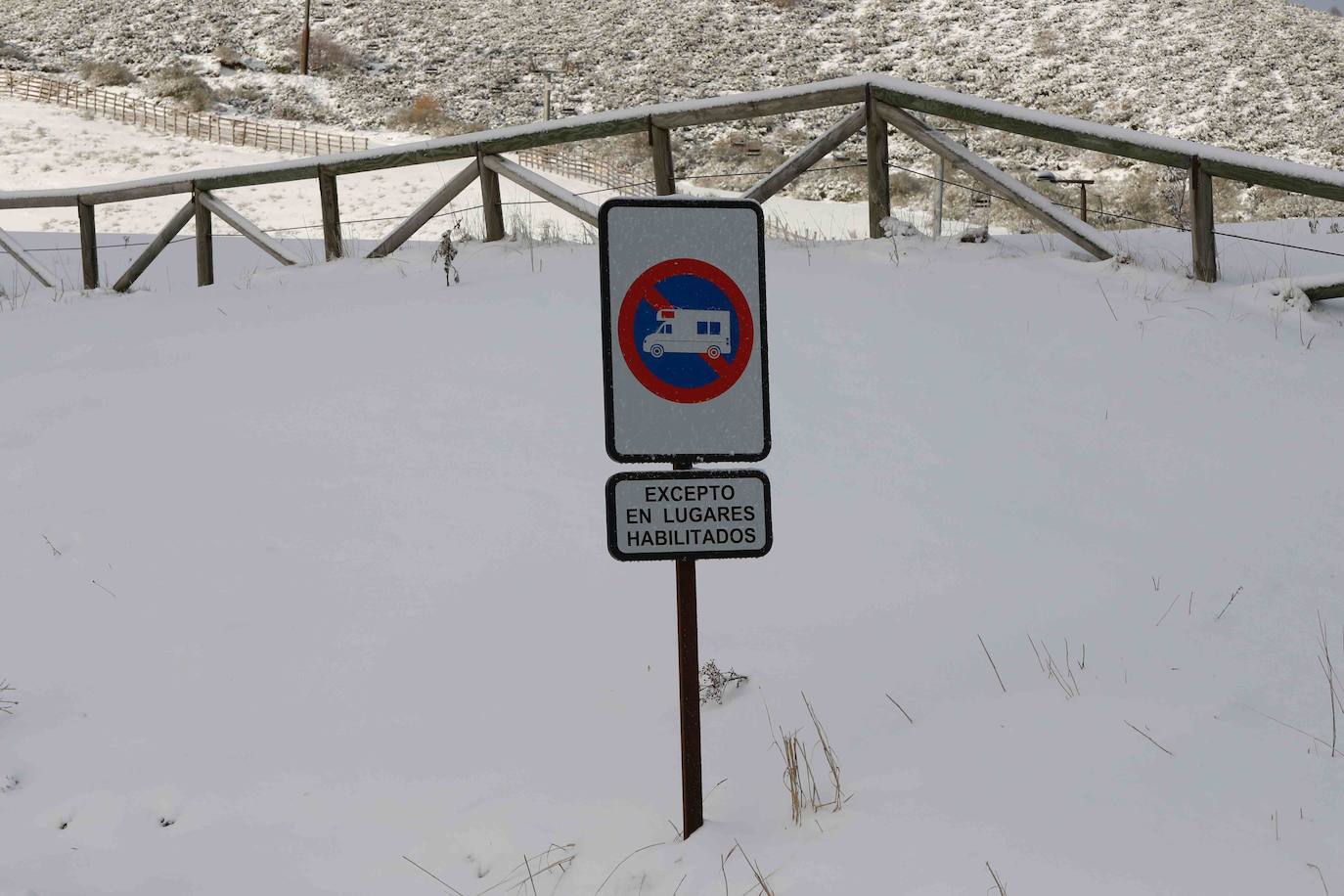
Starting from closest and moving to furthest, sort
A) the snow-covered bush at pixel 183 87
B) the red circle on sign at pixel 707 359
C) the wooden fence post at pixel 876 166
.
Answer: the red circle on sign at pixel 707 359 → the wooden fence post at pixel 876 166 → the snow-covered bush at pixel 183 87

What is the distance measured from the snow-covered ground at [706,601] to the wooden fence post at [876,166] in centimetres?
43

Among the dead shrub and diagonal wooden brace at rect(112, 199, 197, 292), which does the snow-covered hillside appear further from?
diagonal wooden brace at rect(112, 199, 197, 292)

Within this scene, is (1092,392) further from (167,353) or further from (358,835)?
(167,353)

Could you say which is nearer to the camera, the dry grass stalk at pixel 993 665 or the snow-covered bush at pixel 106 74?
the dry grass stalk at pixel 993 665

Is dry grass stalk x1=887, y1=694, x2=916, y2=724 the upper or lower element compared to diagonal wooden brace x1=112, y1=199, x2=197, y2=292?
lower

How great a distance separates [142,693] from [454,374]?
2.83 meters

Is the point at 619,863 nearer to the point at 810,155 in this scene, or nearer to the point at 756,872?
the point at 756,872

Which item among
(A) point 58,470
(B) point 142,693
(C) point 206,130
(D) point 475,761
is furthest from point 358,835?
(C) point 206,130

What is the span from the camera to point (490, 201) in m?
8.84

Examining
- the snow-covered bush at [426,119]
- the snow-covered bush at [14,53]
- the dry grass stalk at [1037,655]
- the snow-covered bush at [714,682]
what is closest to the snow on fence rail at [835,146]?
the dry grass stalk at [1037,655]

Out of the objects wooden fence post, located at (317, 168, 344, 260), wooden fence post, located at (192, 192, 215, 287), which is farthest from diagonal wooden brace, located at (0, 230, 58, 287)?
wooden fence post, located at (317, 168, 344, 260)

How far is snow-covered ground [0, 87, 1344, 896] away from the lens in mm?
3209

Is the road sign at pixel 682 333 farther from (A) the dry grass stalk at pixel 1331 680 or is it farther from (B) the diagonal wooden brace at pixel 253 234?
(B) the diagonal wooden brace at pixel 253 234

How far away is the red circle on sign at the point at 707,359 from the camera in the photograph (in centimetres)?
289
